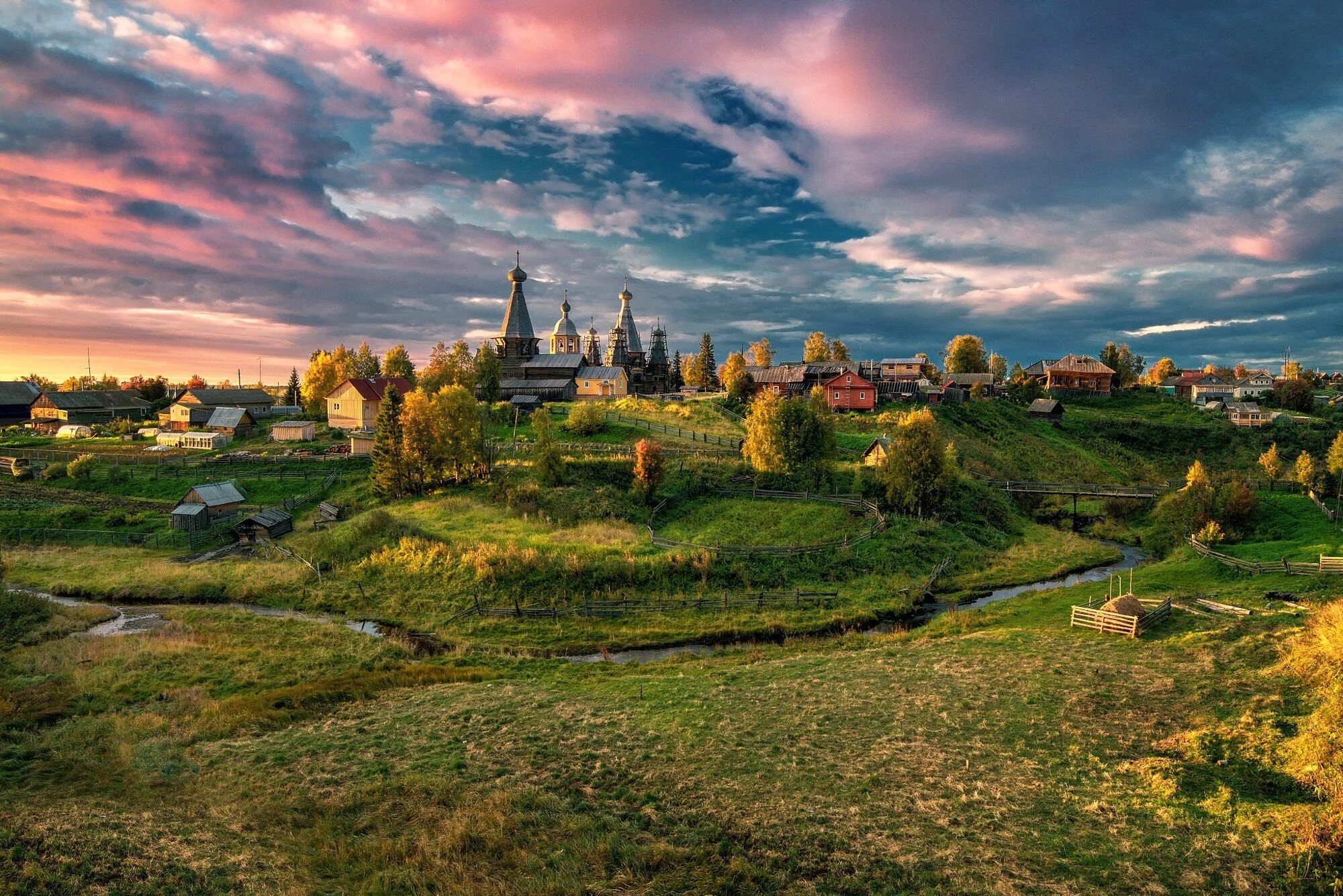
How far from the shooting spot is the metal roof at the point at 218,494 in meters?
43.9

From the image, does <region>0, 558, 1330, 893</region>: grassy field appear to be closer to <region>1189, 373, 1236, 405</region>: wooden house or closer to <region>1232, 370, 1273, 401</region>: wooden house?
<region>1189, 373, 1236, 405</region>: wooden house

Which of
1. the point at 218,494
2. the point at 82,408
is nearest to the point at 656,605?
the point at 218,494

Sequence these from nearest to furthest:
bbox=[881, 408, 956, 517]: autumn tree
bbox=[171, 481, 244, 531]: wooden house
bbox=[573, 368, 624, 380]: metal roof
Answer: bbox=[171, 481, 244, 531]: wooden house, bbox=[881, 408, 956, 517]: autumn tree, bbox=[573, 368, 624, 380]: metal roof

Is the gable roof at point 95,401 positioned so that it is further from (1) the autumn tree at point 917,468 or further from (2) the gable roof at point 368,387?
(1) the autumn tree at point 917,468

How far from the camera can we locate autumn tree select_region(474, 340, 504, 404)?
259 ft

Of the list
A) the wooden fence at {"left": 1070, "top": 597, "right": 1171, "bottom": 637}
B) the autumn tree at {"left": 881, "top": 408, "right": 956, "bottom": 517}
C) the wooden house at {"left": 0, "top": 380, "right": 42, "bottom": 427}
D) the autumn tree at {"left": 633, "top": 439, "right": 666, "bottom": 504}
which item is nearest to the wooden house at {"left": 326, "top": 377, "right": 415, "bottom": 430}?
the autumn tree at {"left": 633, "top": 439, "right": 666, "bottom": 504}

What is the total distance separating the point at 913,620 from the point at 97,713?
33308 mm

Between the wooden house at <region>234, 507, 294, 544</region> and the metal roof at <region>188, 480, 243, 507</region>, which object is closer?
the wooden house at <region>234, 507, 294, 544</region>

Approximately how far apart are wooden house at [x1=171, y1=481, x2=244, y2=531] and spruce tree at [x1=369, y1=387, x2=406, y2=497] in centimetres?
984

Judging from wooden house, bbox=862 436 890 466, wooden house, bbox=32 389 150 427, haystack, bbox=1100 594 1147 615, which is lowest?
haystack, bbox=1100 594 1147 615

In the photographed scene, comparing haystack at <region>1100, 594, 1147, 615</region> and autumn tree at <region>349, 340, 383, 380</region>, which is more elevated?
autumn tree at <region>349, 340, 383, 380</region>

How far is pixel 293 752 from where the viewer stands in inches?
668

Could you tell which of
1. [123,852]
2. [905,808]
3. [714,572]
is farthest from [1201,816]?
[714,572]

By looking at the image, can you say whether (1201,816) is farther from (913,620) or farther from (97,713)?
(97,713)
